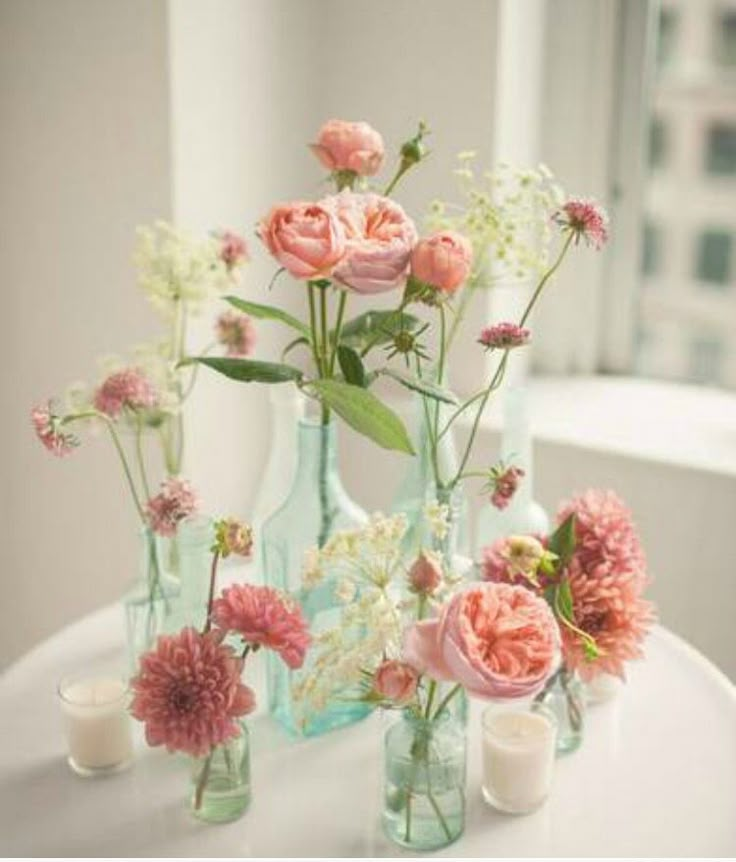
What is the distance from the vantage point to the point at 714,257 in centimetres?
217

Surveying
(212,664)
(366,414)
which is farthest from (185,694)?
(366,414)

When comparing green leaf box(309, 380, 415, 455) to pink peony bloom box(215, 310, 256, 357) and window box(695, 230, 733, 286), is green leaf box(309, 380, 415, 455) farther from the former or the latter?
window box(695, 230, 733, 286)

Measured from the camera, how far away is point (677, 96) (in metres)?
2.10

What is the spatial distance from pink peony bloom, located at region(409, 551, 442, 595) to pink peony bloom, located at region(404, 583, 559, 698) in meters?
0.03

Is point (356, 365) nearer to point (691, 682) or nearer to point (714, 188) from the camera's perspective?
point (691, 682)

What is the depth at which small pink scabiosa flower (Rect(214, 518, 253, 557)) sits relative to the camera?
0.90 metres

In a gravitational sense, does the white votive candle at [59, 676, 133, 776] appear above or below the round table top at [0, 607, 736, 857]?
above

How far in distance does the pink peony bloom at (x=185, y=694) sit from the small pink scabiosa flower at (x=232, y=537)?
0.07 metres

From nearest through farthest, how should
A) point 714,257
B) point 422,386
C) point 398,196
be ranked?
point 422,386
point 398,196
point 714,257

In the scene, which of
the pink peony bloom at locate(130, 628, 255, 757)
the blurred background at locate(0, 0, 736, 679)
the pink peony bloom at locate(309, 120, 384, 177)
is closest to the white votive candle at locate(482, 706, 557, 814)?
the pink peony bloom at locate(130, 628, 255, 757)

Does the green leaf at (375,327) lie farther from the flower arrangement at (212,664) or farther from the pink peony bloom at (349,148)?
the flower arrangement at (212,664)

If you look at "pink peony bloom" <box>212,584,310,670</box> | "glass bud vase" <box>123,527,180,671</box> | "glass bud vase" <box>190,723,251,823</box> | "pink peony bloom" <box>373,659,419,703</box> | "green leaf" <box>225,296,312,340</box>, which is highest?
"green leaf" <box>225,296,312,340</box>

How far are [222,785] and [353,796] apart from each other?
0.42 feet

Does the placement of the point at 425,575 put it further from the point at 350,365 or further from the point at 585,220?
the point at 585,220
